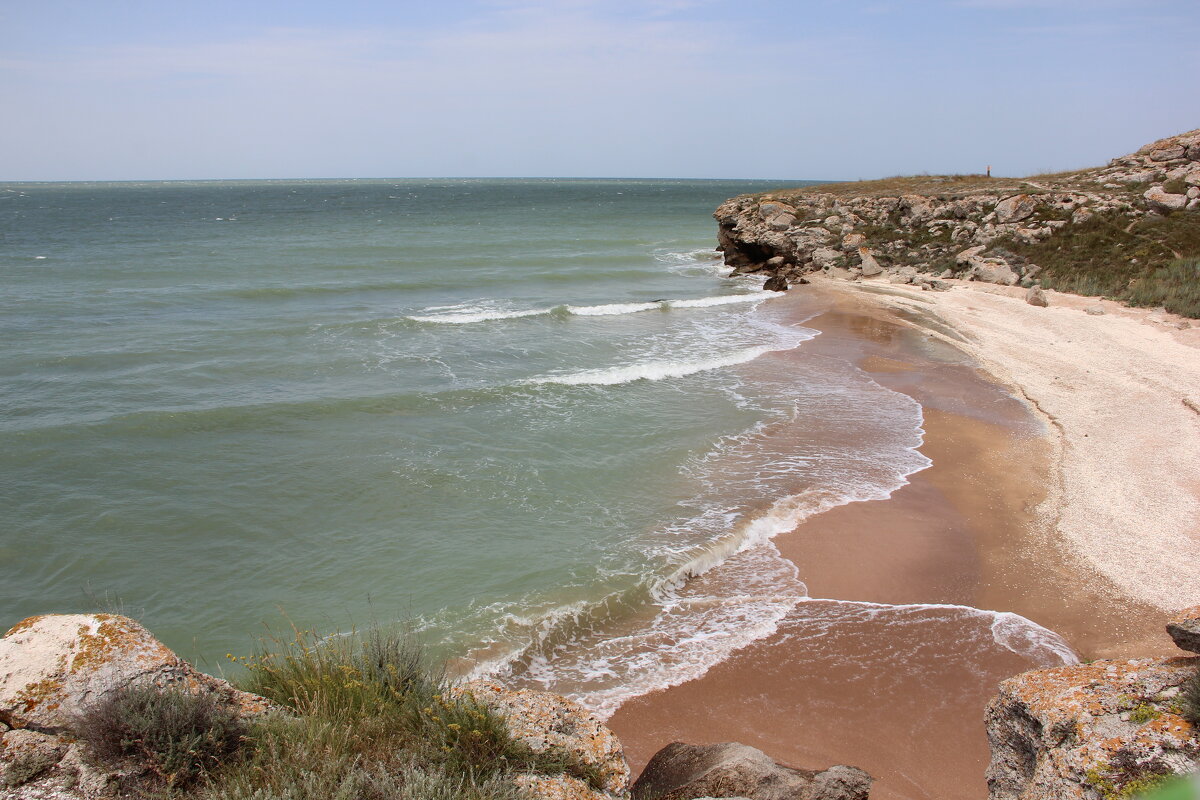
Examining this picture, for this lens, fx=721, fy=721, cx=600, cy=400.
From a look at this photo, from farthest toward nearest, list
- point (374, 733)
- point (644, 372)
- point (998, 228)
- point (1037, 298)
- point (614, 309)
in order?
point (998, 228) < point (614, 309) < point (1037, 298) < point (644, 372) < point (374, 733)

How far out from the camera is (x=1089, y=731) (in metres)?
3.51

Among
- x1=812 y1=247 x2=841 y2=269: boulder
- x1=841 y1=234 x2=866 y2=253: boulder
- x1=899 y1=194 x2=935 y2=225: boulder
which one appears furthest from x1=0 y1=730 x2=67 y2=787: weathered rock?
x1=899 y1=194 x2=935 y2=225: boulder

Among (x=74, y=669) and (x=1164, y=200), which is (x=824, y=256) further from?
(x=74, y=669)

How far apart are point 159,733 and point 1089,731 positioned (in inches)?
178

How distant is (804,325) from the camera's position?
2478cm

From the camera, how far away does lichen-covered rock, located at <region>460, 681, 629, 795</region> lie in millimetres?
4039

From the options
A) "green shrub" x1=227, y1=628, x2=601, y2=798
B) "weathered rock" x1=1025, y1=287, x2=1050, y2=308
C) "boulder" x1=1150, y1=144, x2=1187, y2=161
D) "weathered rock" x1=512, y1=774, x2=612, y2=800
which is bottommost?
"weathered rock" x1=512, y1=774, x2=612, y2=800

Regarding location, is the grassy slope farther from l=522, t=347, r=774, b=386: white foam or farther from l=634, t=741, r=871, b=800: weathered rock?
l=634, t=741, r=871, b=800: weathered rock

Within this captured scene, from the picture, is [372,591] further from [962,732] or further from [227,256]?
[227,256]

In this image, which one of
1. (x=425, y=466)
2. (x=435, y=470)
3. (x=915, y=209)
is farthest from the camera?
(x=915, y=209)

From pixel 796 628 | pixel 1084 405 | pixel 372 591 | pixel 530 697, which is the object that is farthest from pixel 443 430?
pixel 1084 405

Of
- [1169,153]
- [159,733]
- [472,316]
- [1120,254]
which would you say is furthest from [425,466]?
[1169,153]

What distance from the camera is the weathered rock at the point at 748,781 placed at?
4.31 metres

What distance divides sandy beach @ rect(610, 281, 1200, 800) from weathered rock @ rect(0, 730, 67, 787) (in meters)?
4.23
